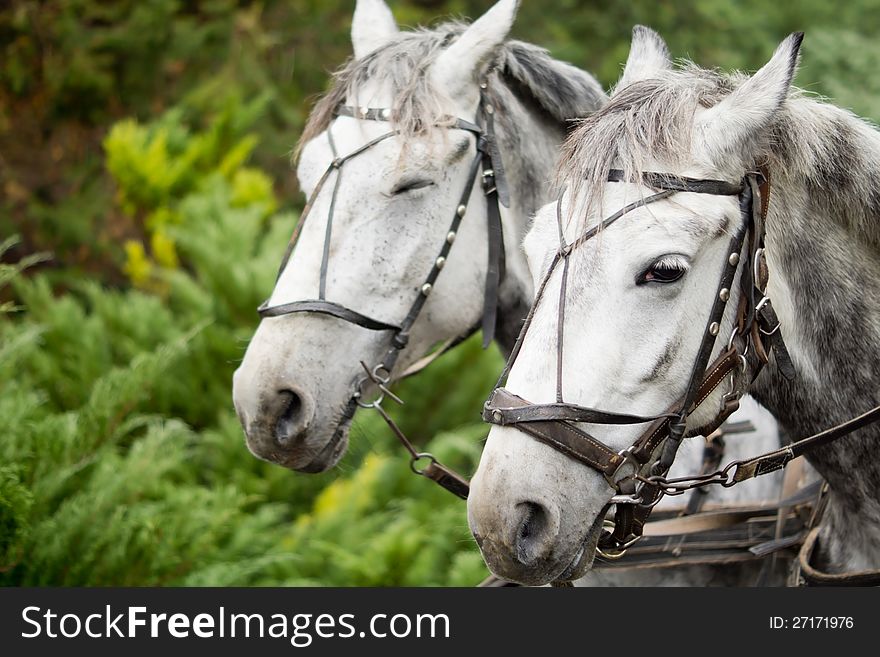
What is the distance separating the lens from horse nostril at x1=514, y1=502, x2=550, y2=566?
1.75 m

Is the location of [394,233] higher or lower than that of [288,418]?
higher

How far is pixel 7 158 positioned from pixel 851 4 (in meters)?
7.76

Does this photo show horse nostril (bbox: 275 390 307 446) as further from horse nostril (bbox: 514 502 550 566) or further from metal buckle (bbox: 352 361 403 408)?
horse nostril (bbox: 514 502 550 566)

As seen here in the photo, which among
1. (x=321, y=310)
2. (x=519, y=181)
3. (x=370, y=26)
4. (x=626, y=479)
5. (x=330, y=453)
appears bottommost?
(x=626, y=479)

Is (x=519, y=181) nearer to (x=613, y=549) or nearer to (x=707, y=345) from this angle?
(x=707, y=345)

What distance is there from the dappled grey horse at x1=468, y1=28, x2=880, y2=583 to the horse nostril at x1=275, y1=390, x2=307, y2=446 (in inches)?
33.0

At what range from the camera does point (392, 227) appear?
253 centimetres

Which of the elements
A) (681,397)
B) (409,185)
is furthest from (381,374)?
(681,397)

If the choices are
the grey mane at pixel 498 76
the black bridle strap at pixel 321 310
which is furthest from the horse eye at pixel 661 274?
the grey mane at pixel 498 76

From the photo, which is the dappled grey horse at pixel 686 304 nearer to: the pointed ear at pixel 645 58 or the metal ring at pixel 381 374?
the pointed ear at pixel 645 58

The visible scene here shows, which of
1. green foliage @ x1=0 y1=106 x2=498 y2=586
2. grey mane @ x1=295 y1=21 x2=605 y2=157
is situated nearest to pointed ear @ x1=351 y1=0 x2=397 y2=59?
grey mane @ x1=295 y1=21 x2=605 y2=157

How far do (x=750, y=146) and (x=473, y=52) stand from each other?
1.02 metres

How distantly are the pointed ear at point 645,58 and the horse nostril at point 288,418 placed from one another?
114cm

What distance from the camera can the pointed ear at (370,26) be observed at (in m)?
2.97
